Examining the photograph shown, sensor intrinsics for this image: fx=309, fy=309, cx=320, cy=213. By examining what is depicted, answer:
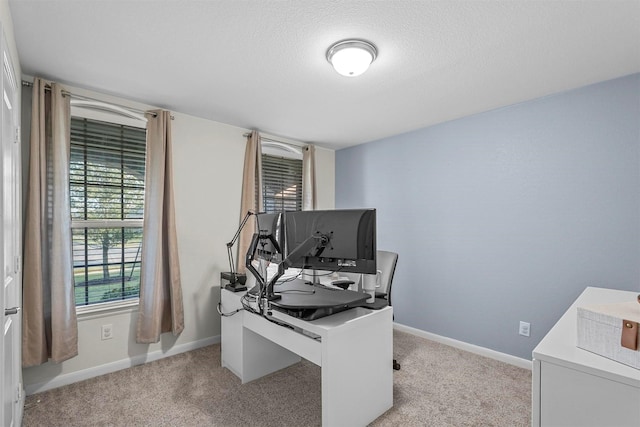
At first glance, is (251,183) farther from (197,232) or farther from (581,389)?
(581,389)

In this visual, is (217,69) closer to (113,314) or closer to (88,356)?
(113,314)

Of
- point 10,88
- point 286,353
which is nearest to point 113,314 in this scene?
point 286,353

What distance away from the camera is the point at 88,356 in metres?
2.52

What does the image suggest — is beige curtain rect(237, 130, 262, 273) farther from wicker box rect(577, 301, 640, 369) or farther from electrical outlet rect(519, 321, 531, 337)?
wicker box rect(577, 301, 640, 369)

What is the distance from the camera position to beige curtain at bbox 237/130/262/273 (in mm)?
3426

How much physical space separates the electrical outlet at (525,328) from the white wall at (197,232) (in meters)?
2.90

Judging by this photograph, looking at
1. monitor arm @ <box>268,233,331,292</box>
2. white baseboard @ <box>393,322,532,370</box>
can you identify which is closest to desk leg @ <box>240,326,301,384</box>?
monitor arm @ <box>268,233,331,292</box>

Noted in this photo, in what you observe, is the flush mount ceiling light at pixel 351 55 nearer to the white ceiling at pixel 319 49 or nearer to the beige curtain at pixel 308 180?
the white ceiling at pixel 319 49

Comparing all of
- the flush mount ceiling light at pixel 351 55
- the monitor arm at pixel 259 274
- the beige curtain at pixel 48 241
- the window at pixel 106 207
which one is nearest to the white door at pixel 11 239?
the beige curtain at pixel 48 241

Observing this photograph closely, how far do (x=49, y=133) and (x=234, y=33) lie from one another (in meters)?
1.69

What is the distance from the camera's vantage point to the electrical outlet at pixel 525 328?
269 centimetres

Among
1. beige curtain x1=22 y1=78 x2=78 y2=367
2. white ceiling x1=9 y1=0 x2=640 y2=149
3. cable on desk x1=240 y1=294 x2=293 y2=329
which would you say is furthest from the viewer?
beige curtain x1=22 y1=78 x2=78 y2=367

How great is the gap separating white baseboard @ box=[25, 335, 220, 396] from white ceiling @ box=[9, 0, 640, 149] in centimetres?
228

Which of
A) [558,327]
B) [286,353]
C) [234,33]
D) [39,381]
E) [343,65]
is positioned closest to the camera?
[558,327]
